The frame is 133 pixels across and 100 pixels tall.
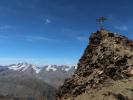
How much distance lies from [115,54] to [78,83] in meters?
7.48

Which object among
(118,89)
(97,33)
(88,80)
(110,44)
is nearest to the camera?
(118,89)

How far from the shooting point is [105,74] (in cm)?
3906

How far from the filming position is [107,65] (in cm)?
4112

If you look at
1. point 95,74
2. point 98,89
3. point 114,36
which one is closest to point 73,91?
point 95,74

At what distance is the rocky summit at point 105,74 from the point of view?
109 feet

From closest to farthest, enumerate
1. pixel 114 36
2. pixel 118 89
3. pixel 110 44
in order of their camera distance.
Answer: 1. pixel 118 89
2. pixel 110 44
3. pixel 114 36

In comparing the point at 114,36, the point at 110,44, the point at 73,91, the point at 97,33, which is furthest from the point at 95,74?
the point at 97,33

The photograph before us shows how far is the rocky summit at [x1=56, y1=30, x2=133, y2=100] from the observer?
33075 millimetres

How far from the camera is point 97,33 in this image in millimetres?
56875

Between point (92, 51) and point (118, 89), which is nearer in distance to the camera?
point (118, 89)

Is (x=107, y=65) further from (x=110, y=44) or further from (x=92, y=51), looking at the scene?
(x=92, y=51)

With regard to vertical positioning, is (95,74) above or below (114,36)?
below

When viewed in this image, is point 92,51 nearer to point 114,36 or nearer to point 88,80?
point 114,36

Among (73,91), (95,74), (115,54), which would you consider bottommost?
(73,91)
